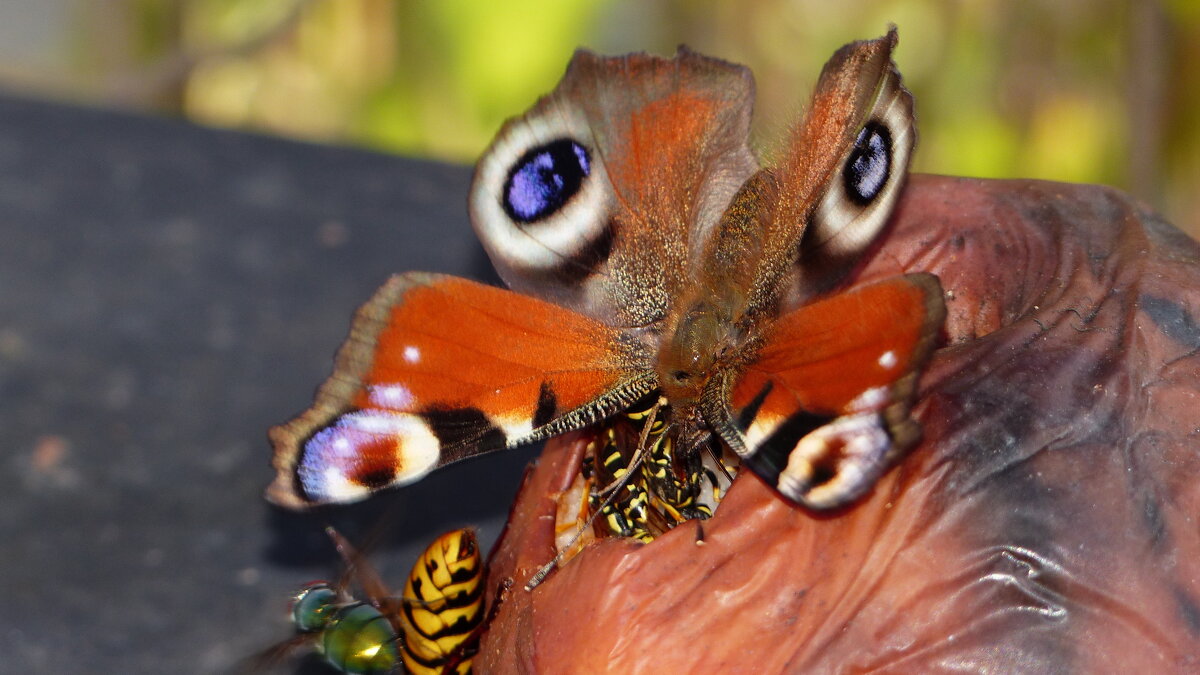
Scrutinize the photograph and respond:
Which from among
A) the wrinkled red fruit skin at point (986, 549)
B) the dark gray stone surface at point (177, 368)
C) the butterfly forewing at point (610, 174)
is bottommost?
the wrinkled red fruit skin at point (986, 549)

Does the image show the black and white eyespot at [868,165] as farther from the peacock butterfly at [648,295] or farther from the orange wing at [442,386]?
the orange wing at [442,386]

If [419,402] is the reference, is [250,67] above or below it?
above

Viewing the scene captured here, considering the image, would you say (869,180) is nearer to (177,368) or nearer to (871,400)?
(871,400)

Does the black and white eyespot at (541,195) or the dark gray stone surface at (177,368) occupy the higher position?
the dark gray stone surface at (177,368)

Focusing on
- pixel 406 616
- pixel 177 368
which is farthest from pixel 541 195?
pixel 177 368

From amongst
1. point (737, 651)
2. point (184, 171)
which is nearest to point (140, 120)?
point (184, 171)

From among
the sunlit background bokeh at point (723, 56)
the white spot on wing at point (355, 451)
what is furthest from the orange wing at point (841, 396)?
the sunlit background bokeh at point (723, 56)

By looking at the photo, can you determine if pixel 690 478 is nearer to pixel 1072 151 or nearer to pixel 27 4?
pixel 1072 151
